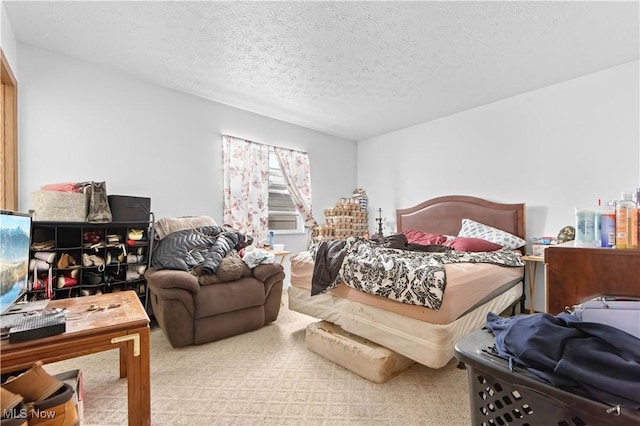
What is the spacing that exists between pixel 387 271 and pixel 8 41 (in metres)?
3.48

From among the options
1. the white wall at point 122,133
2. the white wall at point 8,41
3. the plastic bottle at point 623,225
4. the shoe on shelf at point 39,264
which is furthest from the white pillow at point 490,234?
the white wall at point 8,41

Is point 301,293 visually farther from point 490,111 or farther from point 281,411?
point 490,111

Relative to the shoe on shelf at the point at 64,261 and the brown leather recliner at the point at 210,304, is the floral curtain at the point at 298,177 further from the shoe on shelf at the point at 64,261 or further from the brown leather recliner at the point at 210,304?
the shoe on shelf at the point at 64,261

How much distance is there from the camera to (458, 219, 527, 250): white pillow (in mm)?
3354

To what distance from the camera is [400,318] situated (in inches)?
78.4

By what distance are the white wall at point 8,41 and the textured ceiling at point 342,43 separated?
0.16 feet

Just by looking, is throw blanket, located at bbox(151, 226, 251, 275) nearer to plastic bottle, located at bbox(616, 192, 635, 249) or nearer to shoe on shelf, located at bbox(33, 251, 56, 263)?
shoe on shelf, located at bbox(33, 251, 56, 263)

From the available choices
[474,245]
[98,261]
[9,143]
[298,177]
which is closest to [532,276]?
→ [474,245]

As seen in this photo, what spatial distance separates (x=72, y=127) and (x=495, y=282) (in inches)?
162

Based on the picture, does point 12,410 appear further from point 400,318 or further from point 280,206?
point 280,206

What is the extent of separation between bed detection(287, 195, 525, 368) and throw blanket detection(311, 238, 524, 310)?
2.4 inches

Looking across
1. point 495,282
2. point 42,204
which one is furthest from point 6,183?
point 495,282

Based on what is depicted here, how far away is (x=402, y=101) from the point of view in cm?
379

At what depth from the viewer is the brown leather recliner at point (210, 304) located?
2455 millimetres
